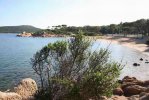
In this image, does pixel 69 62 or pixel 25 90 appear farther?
pixel 25 90

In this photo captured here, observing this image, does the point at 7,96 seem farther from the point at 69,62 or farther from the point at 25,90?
the point at 69,62

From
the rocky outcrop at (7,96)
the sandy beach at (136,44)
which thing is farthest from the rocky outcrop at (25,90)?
the sandy beach at (136,44)

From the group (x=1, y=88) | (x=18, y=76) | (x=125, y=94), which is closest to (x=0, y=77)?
(x=18, y=76)

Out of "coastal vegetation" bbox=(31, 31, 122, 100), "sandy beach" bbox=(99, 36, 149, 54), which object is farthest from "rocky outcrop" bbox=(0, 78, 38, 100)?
"sandy beach" bbox=(99, 36, 149, 54)

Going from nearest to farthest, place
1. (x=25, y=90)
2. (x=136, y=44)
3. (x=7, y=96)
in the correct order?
(x=7, y=96) < (x=25, y=90) < (x=136, y=44)

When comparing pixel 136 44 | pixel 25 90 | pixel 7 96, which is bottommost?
pixel 136 44

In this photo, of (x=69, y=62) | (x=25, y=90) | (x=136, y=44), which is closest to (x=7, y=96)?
(x=25, y=90)

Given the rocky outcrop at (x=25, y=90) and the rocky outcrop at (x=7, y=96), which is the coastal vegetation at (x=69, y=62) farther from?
the rocky outcrop at (x=7, y=96)

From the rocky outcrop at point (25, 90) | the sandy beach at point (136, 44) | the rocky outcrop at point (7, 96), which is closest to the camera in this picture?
the rocky outcrop at point (7, 96)

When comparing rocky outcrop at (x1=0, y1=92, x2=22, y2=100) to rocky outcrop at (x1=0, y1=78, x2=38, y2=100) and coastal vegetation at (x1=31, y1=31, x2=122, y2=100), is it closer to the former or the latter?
rocky outcrop at (x1=0, y1=78, x2=38, y2=100)

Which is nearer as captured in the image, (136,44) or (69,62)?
(69,62)

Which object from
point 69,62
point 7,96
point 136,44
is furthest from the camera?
point 136,44

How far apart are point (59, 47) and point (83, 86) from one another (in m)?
5.83

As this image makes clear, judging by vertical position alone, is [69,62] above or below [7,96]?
above
